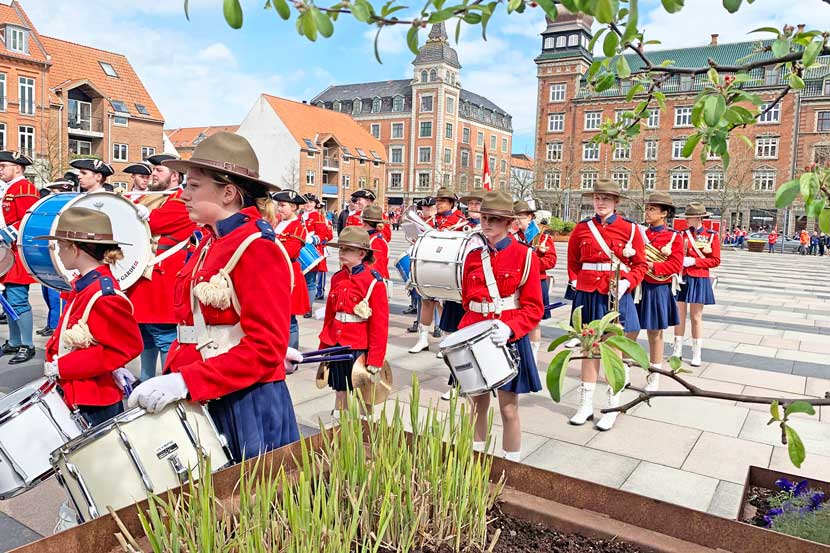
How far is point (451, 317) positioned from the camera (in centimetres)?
673

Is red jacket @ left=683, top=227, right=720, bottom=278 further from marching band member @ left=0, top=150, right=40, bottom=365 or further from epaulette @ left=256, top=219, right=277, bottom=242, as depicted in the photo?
marching band member @ left=0, top=150, right=40, bottom=365

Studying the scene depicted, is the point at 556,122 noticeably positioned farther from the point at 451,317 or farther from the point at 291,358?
the point at 291,358

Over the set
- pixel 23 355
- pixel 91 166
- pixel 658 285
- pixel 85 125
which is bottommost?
pixel 23 355

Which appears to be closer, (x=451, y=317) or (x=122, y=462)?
(x=122, y=462)

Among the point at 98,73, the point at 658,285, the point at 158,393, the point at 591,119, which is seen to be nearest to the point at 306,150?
the point at 98,73

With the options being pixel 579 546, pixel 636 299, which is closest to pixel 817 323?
pixel 636 299

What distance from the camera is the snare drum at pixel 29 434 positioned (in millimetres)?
2859

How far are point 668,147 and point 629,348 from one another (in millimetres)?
60963

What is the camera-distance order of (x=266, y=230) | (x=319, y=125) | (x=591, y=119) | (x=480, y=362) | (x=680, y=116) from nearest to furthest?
(x=266, y=230)
(x=480, y=362)
(x=680, y=116)
(x=591, y=119)
(x=319, y=125)

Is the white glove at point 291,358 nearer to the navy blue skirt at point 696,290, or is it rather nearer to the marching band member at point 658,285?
the marching band member at point 658,285

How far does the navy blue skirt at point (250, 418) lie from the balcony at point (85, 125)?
47.9 metres

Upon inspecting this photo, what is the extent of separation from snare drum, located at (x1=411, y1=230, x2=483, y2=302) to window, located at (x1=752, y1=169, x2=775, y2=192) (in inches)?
2170

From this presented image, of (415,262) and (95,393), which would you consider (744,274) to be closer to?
(415,262)

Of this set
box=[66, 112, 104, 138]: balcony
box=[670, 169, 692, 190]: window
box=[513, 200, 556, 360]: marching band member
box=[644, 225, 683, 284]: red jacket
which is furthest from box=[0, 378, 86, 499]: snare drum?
box=[670, 169, 692, 190]: window
